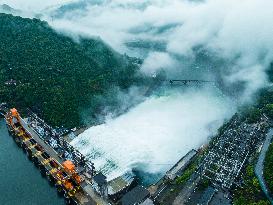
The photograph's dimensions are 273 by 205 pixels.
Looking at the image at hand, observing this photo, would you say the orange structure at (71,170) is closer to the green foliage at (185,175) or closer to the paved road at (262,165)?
the green foliage at (185,175)

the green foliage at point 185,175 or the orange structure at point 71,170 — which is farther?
the orange structure at point 71,170

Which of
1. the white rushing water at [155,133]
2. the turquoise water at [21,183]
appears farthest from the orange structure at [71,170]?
the white rushing water at [155,133]

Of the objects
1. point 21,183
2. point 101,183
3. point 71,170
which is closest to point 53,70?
point 21,183

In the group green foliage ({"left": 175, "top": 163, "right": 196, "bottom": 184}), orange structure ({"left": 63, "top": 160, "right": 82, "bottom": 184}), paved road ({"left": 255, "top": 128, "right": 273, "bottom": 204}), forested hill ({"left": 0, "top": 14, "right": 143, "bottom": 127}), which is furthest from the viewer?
forested hill ({"left": 0, "top": 14, "right": 143, "bottom": 127})

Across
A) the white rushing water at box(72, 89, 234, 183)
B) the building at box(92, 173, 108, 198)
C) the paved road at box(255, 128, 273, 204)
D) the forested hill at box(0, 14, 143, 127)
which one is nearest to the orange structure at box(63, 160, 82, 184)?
the building at box(92, 173, 108, 198)

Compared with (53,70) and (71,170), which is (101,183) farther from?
(53,70)

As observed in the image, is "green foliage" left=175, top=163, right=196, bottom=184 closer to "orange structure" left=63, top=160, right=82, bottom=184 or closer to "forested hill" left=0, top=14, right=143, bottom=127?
"orange structure" left=63, top=160, right=82, bottom=184
